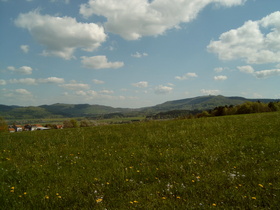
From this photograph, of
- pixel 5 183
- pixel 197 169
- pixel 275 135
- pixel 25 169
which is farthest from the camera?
pixel 275 135

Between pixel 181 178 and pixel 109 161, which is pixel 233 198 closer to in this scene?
pixel 181 178

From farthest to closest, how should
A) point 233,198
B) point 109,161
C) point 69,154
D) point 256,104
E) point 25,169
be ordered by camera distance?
point 256,104
point 69,154
point 109,161
point 25,169
point 233,198

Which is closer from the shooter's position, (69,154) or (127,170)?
(127,170)

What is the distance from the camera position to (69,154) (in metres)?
11.5

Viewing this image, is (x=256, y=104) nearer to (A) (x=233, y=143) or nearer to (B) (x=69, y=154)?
(A) (x=233, y=143)

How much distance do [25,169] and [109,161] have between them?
3952 millimetres

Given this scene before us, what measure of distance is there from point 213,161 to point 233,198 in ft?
10.8

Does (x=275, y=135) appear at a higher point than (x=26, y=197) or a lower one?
higher

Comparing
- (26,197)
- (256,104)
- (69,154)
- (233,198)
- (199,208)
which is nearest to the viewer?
(199,208)

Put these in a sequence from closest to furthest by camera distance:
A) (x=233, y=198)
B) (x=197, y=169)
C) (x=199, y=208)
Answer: (x=199, y=208) < (x=233, y=198) < (x=197, y=169)

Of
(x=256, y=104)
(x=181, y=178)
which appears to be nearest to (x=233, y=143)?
(x=181, y=178)

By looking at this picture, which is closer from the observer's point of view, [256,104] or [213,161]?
[213,161]

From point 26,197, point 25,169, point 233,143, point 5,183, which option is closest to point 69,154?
point 25,169

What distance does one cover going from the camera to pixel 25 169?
8992 millimetres
